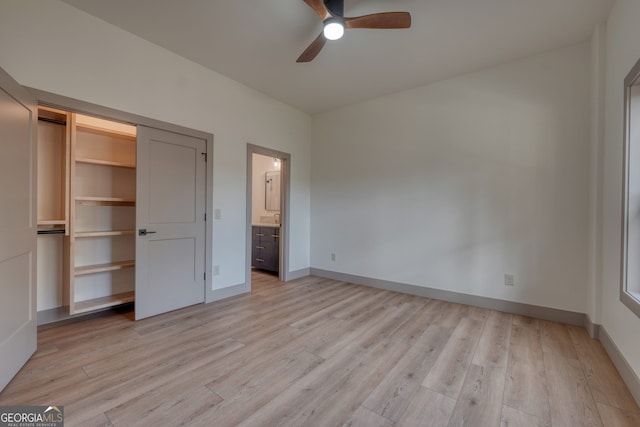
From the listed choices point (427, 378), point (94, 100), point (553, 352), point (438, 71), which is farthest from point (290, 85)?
point (553, 352)

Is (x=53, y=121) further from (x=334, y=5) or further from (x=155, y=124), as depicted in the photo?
(x=334, y=5)

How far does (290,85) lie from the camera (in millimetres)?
3787

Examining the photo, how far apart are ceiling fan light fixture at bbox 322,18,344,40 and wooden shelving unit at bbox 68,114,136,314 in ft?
8.49

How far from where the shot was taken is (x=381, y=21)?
2133 mm

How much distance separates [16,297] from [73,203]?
1.05 metres

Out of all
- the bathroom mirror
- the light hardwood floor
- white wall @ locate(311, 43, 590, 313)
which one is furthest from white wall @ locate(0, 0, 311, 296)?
the light hardwood floor

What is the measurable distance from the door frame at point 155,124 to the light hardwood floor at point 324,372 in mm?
642

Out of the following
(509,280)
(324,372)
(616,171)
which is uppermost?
(616,171)

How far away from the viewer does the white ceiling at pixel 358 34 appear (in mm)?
Result: 2305

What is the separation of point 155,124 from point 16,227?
1513 millimetres

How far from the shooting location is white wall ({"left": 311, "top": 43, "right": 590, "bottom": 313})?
2.82m

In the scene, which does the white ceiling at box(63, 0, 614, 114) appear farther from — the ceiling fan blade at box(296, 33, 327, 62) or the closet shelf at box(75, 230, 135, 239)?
the closet shelf at box(75, 230, 135, 239)

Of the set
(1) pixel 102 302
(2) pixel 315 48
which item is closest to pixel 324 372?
(1) pixel 102 302

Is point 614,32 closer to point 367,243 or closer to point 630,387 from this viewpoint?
point 630,387
